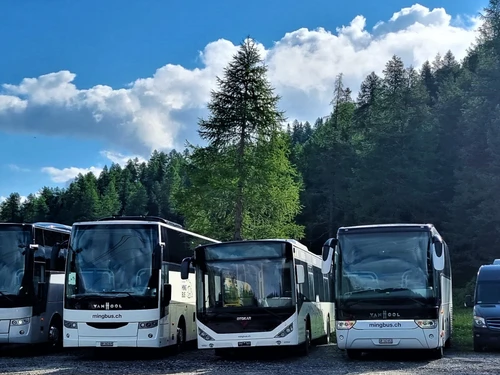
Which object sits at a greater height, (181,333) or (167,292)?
(167,292)

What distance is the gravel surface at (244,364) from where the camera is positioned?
13.9 m

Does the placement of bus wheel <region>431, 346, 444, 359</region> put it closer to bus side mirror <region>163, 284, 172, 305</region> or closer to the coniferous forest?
bus side mirror <region>163, 284, 172, 305</region>

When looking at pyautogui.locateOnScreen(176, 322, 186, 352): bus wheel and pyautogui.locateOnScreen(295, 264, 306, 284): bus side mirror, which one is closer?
pyautogui.locateOnScreen(295, 264, 306, 284): bus side mirror

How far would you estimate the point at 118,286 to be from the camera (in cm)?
1636

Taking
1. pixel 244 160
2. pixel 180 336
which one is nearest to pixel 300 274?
pixel 180 336

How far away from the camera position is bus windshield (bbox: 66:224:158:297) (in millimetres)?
16391

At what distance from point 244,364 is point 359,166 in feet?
145

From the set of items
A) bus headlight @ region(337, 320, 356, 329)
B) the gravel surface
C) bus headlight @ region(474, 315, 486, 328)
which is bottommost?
the gravel surface

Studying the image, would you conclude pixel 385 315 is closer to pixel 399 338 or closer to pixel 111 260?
pixel 399 338

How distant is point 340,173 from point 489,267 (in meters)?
48.3

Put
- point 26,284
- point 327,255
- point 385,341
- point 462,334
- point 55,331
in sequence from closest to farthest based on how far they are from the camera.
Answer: point 385,341, point 327,255, point 26,284, point 55,331, point 462,334

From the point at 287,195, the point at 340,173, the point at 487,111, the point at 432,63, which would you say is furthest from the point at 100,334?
the point at 432,63

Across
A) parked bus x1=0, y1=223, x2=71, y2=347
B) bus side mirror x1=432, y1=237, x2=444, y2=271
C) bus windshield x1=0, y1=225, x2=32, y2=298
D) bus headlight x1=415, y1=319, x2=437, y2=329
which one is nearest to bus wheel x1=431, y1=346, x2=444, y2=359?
bus headlight x1=415, y1=319, x2=437, y2=329

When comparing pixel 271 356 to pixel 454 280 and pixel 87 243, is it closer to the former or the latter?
pixel 87 243
